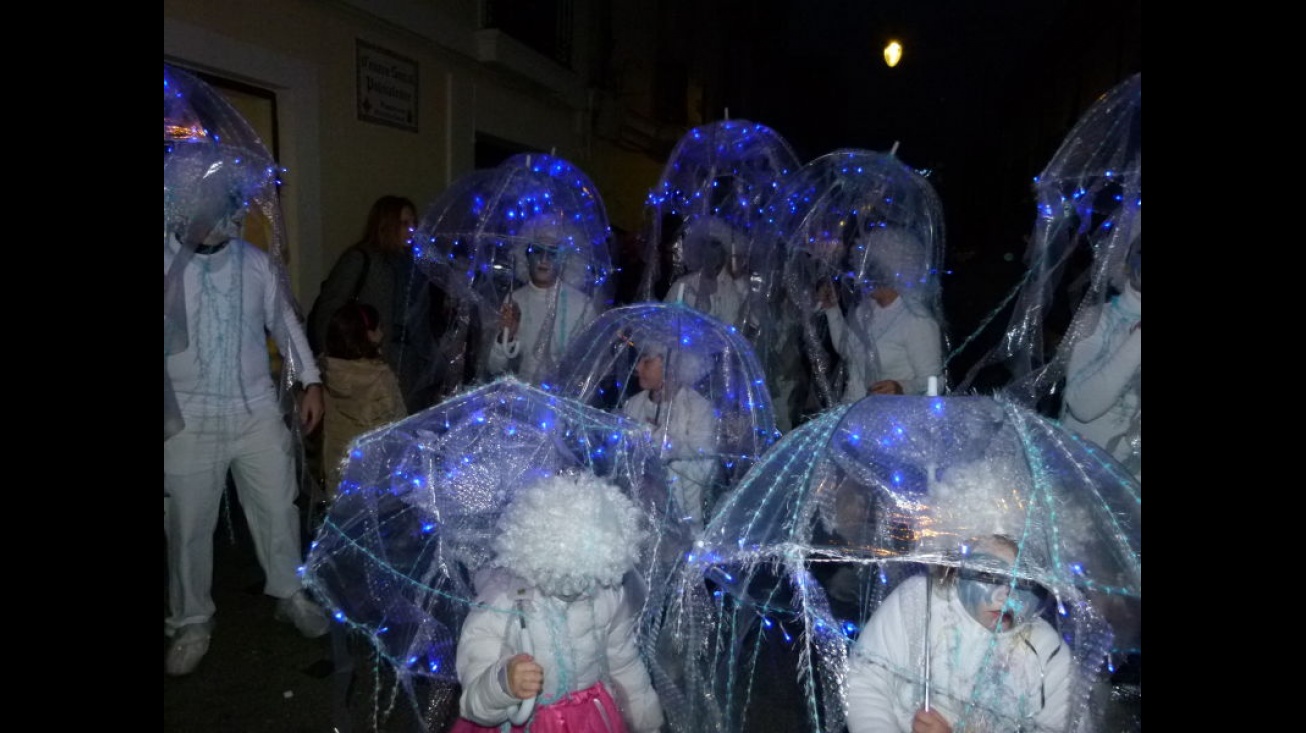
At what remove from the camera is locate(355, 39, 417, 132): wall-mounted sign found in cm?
787

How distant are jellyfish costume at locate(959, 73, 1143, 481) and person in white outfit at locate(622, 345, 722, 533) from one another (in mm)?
1184

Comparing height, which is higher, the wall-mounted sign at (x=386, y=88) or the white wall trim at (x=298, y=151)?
the wall-mounted sign at (x=386, y=88)

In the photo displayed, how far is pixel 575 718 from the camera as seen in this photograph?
102 inches

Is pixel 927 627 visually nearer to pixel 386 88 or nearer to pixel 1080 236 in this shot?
pixel 1080 236

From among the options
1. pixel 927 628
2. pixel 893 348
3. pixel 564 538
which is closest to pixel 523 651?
pixel 564 538

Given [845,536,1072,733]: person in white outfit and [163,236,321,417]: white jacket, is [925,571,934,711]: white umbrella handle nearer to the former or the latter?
[845,536,1072,733]: person in white outfit

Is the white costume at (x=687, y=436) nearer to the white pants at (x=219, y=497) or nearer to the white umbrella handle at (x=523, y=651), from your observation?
the white umbrella handle at (x=523, y=651)

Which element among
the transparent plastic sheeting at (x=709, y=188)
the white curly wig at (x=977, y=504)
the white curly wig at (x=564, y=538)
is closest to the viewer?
the white curly wig at (x=977, y=504)

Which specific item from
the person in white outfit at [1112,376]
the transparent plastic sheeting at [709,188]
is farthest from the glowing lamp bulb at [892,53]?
the person in white outfit at [1112,376]

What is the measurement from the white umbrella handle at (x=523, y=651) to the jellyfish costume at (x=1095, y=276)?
1.72 m

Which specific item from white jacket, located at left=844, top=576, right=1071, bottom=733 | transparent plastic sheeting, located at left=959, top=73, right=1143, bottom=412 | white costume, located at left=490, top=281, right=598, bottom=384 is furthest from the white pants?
transparent plastic sheeting, located at left=959, top=73, right=1143, bottom=412

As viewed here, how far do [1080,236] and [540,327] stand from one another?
2.71m

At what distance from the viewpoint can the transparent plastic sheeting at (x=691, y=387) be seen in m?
3.88
